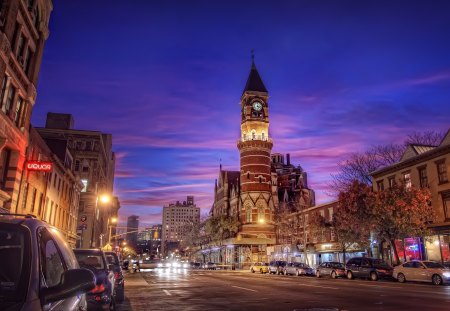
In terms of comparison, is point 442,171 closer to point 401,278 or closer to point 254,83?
point 401,278

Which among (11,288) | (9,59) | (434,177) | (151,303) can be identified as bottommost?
(151,303)

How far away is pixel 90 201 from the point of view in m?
62.0

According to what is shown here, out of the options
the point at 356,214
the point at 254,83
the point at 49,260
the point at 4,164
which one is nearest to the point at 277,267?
the point at 356,214

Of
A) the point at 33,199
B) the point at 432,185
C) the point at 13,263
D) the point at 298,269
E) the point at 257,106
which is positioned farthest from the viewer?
the point at 257,106

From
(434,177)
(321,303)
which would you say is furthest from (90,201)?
(321,303)

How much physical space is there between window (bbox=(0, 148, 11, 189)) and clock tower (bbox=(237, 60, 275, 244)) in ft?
183

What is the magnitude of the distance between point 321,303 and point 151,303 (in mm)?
5926

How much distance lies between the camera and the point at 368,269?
31.4 metres

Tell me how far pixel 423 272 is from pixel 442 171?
1243cm

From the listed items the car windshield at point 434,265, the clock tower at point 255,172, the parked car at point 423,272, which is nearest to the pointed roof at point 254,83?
the clock tower at point 255,172

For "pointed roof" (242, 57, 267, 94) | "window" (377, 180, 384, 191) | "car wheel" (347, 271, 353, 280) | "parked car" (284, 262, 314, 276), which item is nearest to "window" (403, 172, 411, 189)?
"window" (377, 180, 384, 191)

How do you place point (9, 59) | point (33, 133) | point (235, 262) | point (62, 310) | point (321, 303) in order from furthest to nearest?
point (235, 262)
point (33, 133)
point (9, 59)
point (321, 303)
point (62, 310)

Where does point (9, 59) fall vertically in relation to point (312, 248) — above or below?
above

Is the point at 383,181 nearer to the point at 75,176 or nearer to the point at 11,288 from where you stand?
the point at 75,176
